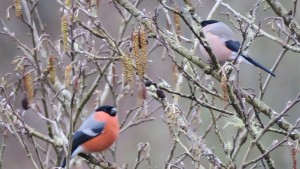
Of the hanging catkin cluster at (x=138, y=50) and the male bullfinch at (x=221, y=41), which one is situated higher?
the male bullfinch at (x=221, y=41)

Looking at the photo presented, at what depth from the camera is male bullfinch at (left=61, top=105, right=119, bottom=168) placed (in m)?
3.75

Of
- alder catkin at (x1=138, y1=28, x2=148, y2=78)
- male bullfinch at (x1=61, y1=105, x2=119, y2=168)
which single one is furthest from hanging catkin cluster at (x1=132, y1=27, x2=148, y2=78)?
male bullfinch at (x1=61, y1=105, x2=119, y2=168)

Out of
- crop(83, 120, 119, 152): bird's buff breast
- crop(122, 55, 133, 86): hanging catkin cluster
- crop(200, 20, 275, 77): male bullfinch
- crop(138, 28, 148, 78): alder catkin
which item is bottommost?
crop(83, 120, 119, 152): bird's buff breast

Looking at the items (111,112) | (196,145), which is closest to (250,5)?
→ (111,112)

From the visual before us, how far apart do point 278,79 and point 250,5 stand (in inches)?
36.3

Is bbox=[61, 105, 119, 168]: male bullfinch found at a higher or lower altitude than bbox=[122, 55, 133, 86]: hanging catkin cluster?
lower

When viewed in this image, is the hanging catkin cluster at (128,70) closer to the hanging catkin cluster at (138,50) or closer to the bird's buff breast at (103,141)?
the hanging catkin cluster at (138,50)

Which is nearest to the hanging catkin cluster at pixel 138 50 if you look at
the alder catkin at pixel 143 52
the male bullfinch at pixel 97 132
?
the alder catkin at pixel 143 52

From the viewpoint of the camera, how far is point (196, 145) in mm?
2230

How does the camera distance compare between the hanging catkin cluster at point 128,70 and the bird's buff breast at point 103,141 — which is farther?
the bird's buff breast at point 103,141

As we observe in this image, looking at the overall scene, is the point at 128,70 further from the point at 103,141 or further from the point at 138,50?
the point at 103,141

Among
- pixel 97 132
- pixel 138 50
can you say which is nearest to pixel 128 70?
pixel 138 50

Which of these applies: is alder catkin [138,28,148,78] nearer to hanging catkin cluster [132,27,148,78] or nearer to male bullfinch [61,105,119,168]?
hanging catkin cluster [132,27,148,78]

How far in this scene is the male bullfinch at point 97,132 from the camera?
12.3ft
